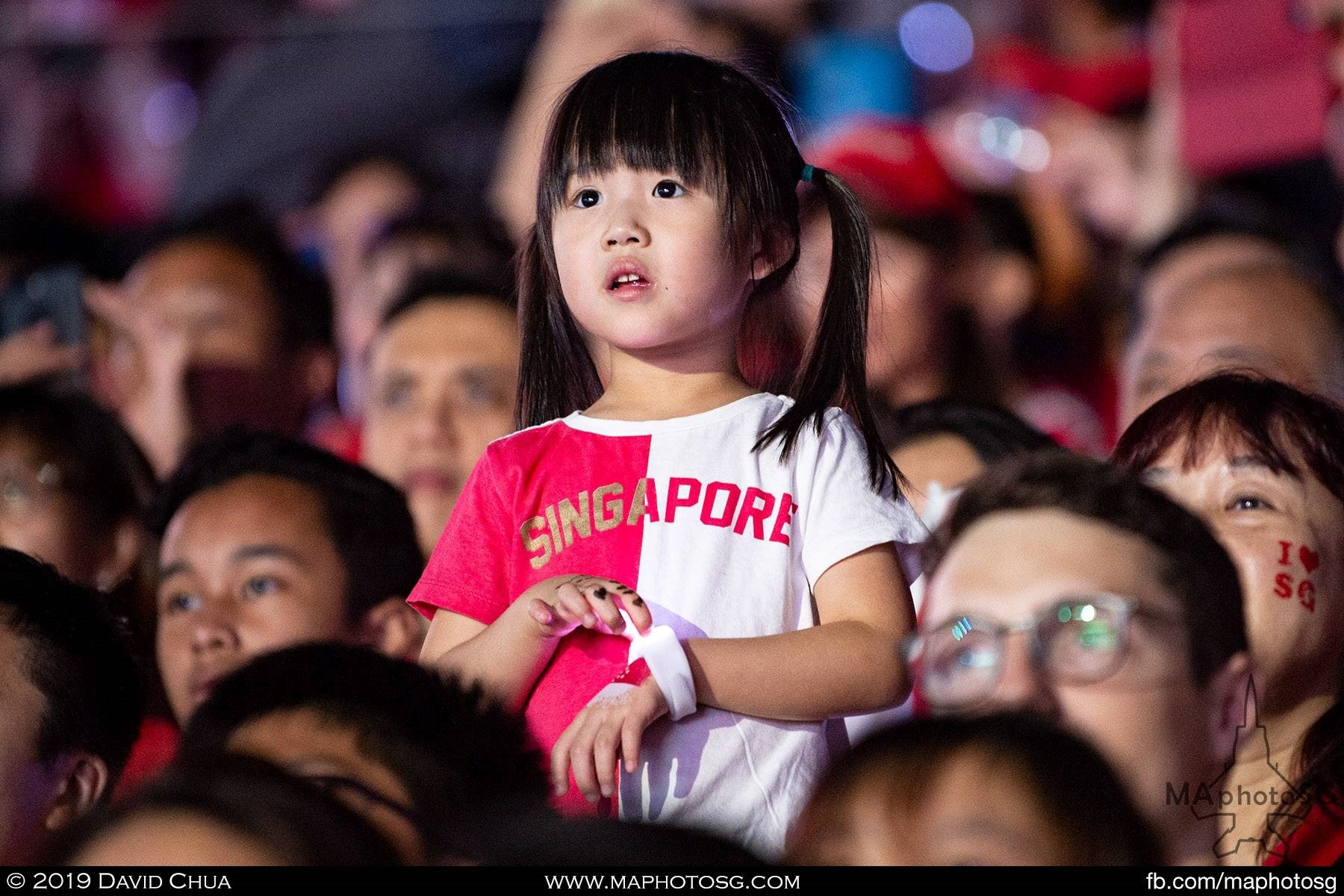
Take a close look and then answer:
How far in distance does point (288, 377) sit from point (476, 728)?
9.71 feet

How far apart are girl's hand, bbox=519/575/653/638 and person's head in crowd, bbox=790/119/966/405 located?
1891 millimetres

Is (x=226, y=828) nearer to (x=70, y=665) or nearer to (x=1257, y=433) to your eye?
(x=70, y=665)

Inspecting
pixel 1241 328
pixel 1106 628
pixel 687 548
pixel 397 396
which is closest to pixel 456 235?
pixel 397 396

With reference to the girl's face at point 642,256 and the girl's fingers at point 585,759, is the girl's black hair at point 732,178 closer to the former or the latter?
the girl's face at point 642,256

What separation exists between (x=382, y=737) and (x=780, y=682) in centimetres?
48

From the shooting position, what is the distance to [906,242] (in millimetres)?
4672

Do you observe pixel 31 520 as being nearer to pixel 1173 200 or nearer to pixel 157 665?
pixel 157 665

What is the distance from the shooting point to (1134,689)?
1.85 meters

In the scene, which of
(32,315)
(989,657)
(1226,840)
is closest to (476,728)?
(989,657)

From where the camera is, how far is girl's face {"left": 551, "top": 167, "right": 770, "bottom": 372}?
2.27 meters

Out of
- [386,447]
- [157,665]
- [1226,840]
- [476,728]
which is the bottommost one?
[1226,840]

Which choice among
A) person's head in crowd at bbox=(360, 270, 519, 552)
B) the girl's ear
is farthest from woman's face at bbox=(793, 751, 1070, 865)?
person's head in crowd at bbox=(360, 270, 519, 552)

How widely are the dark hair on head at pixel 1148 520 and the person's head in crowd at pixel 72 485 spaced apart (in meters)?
2.03

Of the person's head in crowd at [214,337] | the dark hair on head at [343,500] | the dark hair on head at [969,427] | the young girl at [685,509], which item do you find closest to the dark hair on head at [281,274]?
the person's head in crowd at [214,337]
